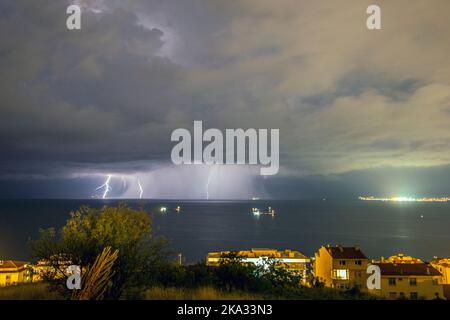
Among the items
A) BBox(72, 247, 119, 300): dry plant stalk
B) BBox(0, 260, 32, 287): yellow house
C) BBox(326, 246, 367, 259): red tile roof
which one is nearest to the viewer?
BBox(72, 247, 119, 300): dry plant stalk

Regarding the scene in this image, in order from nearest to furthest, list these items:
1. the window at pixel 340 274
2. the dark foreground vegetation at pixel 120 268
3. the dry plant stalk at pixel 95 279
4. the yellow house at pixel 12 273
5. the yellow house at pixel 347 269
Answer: the dry plant stalk at pixel 95 279, the dark foreground vegetation at pixel 120 268, the yellow house at pixel 347 269, the window at pixel 340 274, the yellow house at pixel 12 273

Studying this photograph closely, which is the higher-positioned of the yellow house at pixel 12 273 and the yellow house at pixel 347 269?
the yellow house at pixel 347 269

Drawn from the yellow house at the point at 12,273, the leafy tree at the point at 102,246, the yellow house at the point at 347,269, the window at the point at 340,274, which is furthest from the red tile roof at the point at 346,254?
the yellow house at the point at 12,273

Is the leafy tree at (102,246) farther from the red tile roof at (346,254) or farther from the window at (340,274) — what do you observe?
the red tile roof at (346,254)

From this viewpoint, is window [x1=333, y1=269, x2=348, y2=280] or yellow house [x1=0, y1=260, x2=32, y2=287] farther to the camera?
yellow house [x1=0, y1=260, x2=32, y2=287]

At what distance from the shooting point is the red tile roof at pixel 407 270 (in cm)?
3547

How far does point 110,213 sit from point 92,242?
123 cm

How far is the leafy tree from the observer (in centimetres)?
905

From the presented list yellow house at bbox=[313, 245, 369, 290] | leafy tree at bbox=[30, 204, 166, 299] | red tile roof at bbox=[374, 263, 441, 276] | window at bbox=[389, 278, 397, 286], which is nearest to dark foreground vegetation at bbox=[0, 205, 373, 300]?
leafy tree at bbox=[30, 204, 166, 299]

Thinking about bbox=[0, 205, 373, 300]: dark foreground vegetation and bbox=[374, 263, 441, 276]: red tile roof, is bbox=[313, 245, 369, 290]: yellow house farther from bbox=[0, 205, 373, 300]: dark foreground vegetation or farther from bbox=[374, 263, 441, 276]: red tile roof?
bbox=[0, 205, 373, 300]: dark foreground vegetation

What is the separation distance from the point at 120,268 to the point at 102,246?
2.90 ft

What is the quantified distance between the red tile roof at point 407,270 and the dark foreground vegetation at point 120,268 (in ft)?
95.1
